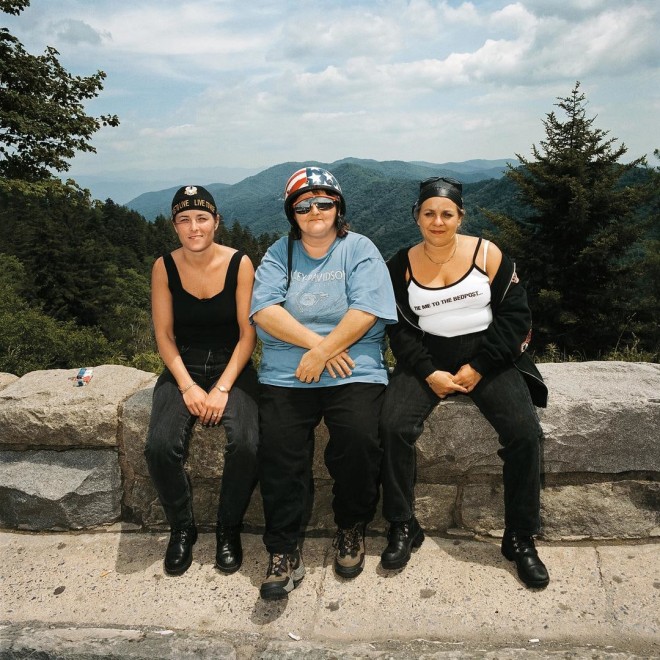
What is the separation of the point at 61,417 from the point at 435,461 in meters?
2.01

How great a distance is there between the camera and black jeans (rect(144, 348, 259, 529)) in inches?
104

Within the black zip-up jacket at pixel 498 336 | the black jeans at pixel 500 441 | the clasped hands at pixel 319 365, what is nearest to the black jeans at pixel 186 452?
the clasped hands at pixel 319 365

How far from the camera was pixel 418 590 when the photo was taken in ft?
8.09

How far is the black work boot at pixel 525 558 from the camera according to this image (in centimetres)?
243

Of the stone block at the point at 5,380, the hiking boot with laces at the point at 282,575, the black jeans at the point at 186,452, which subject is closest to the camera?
the hiking boot with laces at the point at 282,575

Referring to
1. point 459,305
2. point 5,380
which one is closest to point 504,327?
point 459,305

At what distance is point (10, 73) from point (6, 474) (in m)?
21.3

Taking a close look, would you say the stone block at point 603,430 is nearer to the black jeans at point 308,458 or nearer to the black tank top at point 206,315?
the black jeans at point 308,458

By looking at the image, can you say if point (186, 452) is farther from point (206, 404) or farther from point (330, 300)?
→ point (330, 300)

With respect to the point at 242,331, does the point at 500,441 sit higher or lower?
lower

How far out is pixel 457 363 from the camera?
2.80 meters

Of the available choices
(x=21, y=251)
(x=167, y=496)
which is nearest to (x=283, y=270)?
(x=167, y=496)

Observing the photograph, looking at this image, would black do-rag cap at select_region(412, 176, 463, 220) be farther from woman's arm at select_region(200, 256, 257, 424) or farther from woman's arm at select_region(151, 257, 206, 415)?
woman's arm at select_region(151, 257, 206, 415)

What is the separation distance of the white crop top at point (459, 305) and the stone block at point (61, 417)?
173cm
